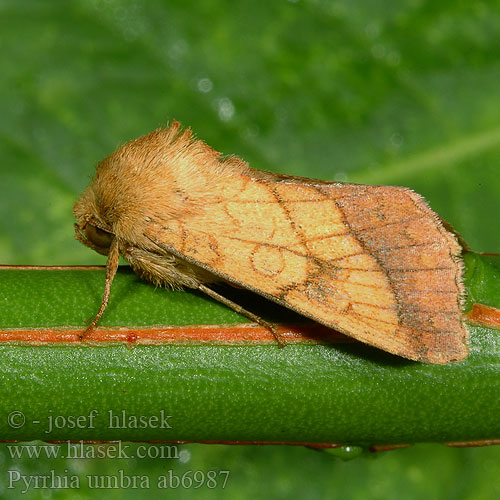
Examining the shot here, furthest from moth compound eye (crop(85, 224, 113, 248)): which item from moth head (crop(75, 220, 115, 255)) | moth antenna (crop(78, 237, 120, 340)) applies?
moth antenna (crop(78, 237, 120, 340))

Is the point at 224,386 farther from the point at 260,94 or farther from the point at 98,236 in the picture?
the point at 260,94

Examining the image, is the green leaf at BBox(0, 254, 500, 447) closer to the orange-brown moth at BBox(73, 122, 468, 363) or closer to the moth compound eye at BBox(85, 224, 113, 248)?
the orange-brown moth at BBox(73, 122, 468, 363)

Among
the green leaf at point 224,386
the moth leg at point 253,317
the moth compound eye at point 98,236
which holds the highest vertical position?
the moth compound eye at point 98,236

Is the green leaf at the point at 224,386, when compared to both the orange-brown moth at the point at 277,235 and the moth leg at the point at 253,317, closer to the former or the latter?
the moth leg at the point at 253,317

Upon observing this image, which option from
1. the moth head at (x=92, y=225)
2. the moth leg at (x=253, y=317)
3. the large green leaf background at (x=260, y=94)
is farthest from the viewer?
the large green leaf background at (x=260, y=94)

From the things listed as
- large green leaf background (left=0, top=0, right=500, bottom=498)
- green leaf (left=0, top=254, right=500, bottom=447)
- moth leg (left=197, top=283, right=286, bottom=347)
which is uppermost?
large green leaf background (left=0, top=0, right=500, bottom=498)

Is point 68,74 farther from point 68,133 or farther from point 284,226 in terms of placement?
point 284,226

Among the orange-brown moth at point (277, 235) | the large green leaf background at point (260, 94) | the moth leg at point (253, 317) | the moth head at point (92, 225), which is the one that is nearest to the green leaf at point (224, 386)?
the moth leg at point (253, 317)
